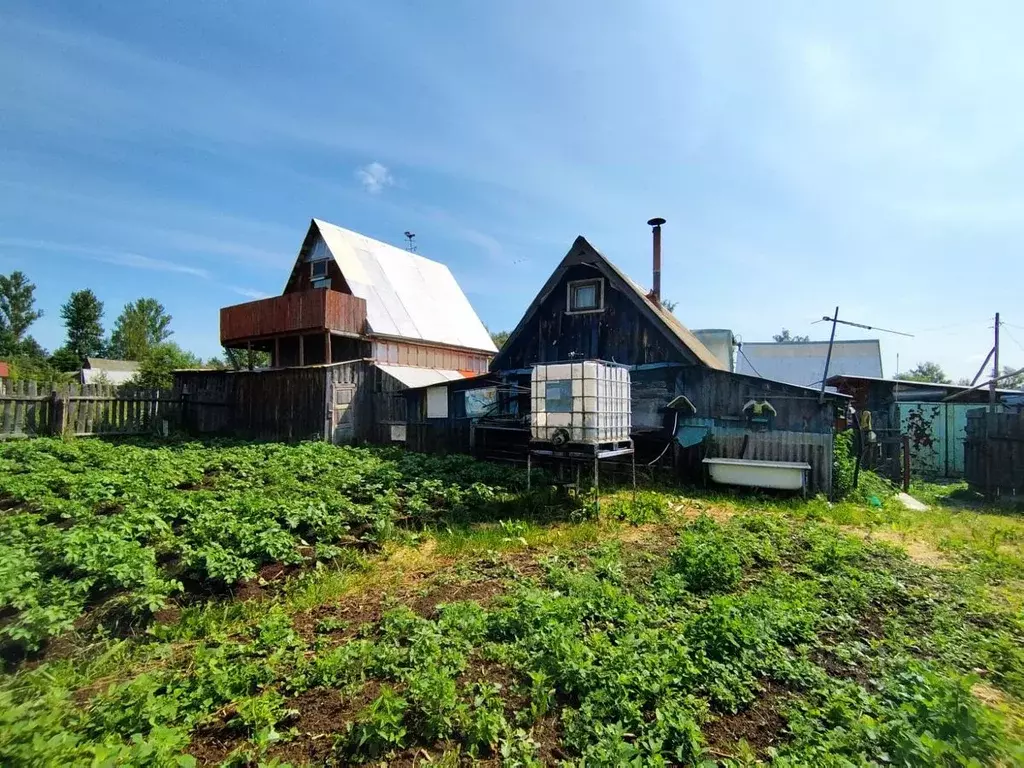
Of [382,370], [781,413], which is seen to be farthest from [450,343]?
[781,413]

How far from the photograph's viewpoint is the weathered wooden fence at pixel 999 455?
11031 millimetres

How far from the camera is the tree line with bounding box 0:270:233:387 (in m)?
51.0

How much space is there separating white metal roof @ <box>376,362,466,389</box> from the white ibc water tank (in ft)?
22.7

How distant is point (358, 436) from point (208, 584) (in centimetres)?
1235

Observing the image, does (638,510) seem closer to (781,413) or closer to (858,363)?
(781,413)

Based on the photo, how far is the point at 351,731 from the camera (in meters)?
2.95

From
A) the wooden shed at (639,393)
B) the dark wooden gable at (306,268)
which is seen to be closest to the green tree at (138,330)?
the dark wooden gable at (306,268)

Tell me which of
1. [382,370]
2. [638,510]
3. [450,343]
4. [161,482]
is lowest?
[638,510]

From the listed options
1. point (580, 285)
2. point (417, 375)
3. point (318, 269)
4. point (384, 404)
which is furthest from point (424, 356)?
point (580, 285)

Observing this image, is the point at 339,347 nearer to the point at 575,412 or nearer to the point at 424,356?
the point at 424,356

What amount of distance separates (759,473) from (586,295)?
659 cm

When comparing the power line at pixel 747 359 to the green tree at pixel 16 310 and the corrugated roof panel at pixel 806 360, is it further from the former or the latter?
the green tree at pixel 16 310

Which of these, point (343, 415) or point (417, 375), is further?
point (417, 375)

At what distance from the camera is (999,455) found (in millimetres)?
11258
